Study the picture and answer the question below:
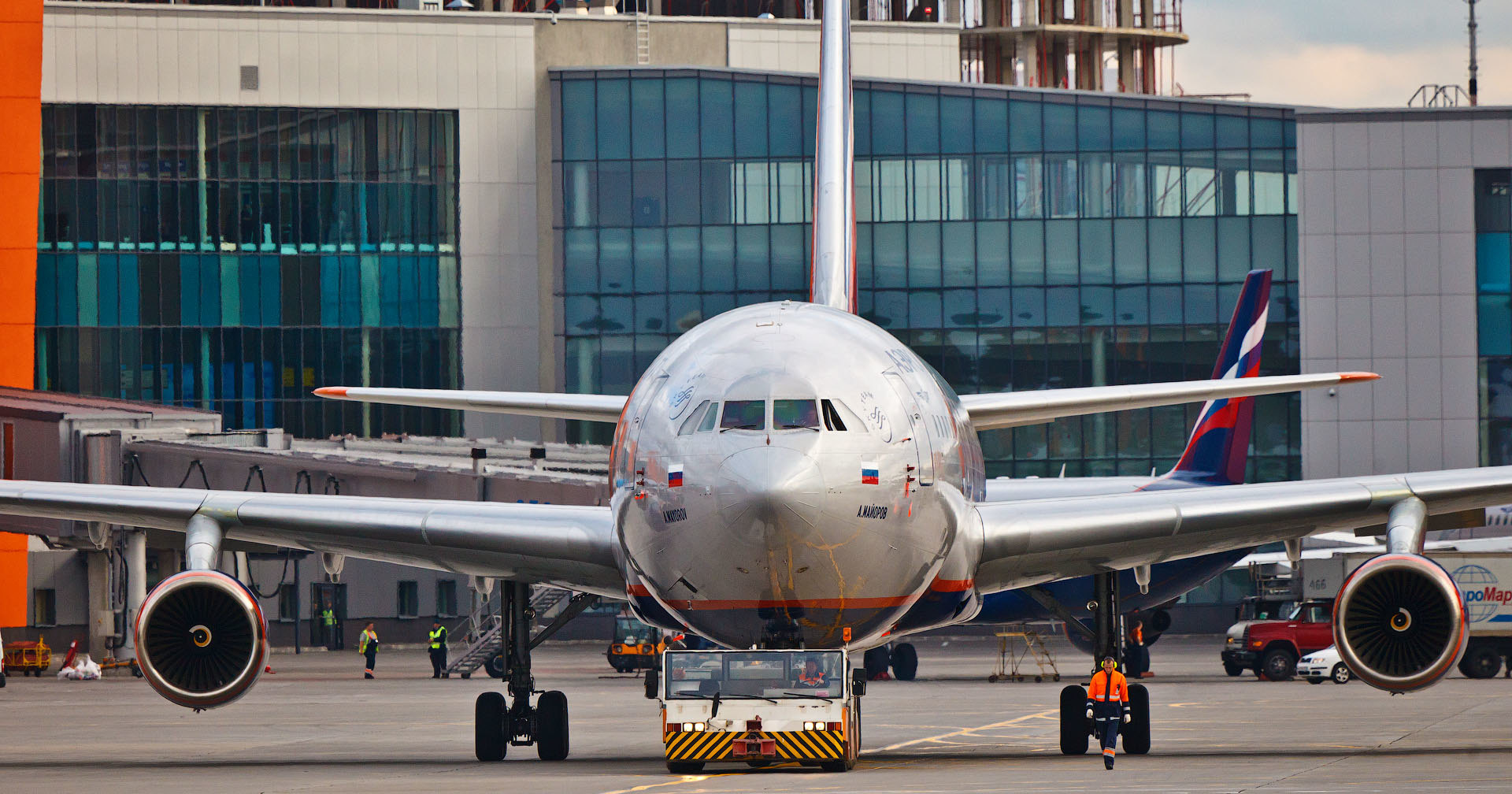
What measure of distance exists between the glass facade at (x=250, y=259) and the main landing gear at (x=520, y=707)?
2110 inches

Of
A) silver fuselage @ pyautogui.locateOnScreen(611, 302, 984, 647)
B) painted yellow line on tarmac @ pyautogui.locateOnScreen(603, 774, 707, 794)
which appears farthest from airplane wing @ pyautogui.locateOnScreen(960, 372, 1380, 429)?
painted yellow line on tarmac @ pyautogui.locateOnScreen(603, 774, 707, 794)

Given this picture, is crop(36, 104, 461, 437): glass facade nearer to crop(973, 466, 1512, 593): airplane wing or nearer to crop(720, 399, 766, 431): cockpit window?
crop(973, 466, 1512, 593): airplane wing

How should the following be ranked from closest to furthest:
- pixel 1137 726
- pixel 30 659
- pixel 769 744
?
pixel 769 744
pixel 1137 726
pixel 30 659

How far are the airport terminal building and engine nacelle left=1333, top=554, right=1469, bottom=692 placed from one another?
51.2m

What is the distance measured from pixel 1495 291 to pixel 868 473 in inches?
2270

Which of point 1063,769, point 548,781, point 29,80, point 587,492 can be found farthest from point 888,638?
point 29,80

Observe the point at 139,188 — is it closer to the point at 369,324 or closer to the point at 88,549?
the point at 369,324

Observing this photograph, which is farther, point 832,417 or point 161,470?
point 161,470

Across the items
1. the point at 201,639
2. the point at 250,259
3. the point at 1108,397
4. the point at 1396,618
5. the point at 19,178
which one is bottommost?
the point at 201,639

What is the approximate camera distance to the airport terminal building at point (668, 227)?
69188mm

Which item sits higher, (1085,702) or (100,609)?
(1085,702)

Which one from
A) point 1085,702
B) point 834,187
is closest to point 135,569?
point 834,187

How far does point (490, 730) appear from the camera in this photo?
22.7 meters

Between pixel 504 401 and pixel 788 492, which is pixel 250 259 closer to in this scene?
pixel 504 401
